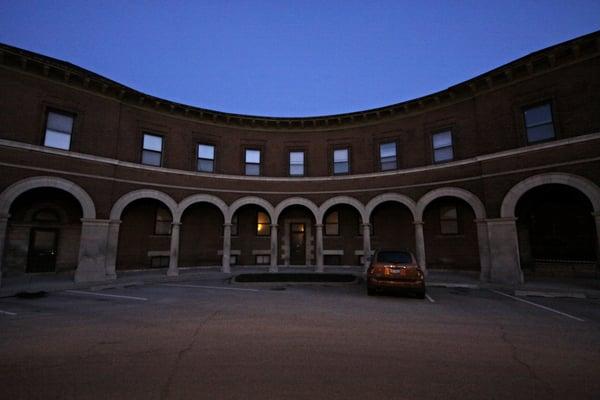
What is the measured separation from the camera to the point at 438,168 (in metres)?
16.0

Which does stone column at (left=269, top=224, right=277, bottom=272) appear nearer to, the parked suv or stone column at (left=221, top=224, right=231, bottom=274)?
stone column at (left=221, top=224, right=231, bottom=274)

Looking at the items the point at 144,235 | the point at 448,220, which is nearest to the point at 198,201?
the point at 144,235

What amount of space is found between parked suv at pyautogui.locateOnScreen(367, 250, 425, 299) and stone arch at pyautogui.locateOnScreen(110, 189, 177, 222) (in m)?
11.4

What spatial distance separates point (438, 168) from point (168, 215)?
51.7 ft

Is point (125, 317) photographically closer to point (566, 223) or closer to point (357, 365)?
point (357, 365)

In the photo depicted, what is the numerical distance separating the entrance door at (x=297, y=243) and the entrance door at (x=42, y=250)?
12.9 metres

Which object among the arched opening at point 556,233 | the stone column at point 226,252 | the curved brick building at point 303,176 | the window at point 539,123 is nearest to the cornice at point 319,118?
the curved brick building at point 303,176

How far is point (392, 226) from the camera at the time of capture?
18.7 metres

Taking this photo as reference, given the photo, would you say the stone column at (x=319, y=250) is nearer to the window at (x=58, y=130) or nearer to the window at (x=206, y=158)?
the window at (x=206, y=158)

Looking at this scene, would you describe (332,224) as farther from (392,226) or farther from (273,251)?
(273,251)

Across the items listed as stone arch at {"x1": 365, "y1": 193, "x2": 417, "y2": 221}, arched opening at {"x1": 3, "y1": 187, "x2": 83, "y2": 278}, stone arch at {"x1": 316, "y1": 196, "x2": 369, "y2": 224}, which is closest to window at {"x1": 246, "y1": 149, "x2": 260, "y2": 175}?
stone arch at {"x1": 316, "y1": 196, "x2": 369, "y2": 224}

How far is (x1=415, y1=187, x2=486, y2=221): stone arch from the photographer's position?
563 inches

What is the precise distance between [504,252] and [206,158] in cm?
1639

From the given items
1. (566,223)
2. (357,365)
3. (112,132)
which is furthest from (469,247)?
(112,132)
